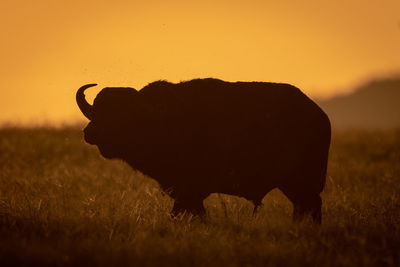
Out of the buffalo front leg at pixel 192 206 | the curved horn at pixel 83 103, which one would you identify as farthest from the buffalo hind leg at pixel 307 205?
the curved horn at pixel 83 103

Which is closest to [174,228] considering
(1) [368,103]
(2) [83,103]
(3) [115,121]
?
(3) [115,121]

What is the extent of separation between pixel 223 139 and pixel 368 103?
83.2m

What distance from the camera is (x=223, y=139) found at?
859cm

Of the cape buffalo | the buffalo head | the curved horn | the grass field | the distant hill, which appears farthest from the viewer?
the distant hill

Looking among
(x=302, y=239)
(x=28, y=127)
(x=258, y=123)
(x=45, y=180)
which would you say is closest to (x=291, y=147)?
(x=258, y=123)

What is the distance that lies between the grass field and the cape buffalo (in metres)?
0.39

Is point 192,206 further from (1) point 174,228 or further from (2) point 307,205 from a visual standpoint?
(2) point 307,205

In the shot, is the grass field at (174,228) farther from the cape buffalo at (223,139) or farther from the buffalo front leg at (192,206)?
the cape buffalo at (223,139)

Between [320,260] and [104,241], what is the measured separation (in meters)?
2.34

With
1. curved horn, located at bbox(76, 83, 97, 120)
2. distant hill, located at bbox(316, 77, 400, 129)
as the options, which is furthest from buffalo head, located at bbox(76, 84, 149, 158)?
distant hill, located at bbox(316, 77, 400, 129)

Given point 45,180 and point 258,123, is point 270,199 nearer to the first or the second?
point 258,123

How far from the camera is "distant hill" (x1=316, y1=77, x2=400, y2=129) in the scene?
81250mm

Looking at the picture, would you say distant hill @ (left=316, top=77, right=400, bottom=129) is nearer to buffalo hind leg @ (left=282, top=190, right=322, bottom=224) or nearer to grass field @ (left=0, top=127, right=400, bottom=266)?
grass field @ (left=0, top=127, right=400, bottom=266)

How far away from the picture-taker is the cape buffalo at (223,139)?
8516 mm
